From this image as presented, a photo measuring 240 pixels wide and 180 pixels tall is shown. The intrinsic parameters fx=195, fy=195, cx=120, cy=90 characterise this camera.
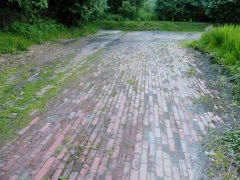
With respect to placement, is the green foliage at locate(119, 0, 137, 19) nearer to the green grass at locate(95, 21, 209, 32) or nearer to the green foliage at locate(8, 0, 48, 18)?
the green grass at locate(95, 21, 209, 32)

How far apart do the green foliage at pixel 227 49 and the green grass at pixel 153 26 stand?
885 centimetres

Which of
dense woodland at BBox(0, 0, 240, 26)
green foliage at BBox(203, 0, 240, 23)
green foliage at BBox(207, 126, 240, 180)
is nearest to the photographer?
green foliage at BBox(207, 126, 240, 180)

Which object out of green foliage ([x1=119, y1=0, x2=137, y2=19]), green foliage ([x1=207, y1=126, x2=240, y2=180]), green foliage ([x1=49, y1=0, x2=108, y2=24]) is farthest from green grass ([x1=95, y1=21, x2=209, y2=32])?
green foliage ([x1=207, y1=126, x2=240, y2=180])

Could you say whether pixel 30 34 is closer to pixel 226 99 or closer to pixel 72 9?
pixel 72 9

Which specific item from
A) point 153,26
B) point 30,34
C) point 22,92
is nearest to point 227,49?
point 22,92

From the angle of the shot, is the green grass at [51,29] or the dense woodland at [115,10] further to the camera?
the dense woodland at [115,10]

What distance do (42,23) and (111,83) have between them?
783cm

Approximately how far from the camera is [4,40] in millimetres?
7523

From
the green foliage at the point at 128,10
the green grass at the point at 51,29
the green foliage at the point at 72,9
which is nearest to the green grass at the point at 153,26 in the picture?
the green grass at the point at 51,29

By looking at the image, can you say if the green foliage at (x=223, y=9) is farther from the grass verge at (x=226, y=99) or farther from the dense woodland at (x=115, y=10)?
the grass verge at (x=226, y=99)

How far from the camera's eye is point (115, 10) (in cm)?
2109

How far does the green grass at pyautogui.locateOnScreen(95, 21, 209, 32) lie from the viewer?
56.3 feet

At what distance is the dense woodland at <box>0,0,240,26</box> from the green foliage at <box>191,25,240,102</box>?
762 centimetres

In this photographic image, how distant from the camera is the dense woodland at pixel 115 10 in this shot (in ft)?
30.4
